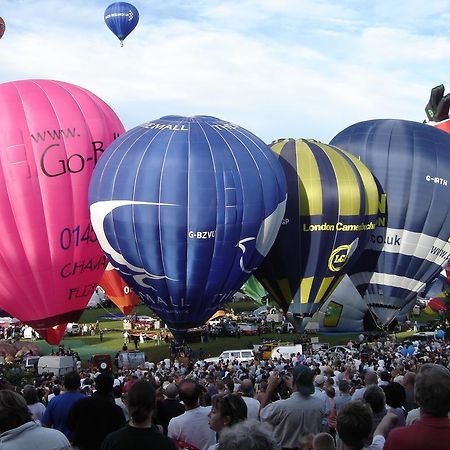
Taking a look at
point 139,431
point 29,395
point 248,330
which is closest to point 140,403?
point 139,431

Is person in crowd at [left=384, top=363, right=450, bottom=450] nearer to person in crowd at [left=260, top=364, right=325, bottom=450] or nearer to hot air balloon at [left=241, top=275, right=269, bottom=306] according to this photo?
person in crowd at [left=260, top=364, right=325, bottom=450]

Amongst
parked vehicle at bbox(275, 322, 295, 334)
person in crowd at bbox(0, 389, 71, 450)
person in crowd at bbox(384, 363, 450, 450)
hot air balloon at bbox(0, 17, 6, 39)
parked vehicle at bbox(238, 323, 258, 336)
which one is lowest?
parked vehicle at bbox(275, 322, 295, 334)

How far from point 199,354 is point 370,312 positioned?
239 inches

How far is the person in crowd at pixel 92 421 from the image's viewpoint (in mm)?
4922

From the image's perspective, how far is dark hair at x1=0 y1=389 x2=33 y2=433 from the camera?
365 cm

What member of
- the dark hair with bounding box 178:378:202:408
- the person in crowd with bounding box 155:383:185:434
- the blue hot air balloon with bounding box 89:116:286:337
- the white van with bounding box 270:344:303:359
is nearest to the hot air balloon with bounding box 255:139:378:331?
the white van with bounding box 270:344:303:359

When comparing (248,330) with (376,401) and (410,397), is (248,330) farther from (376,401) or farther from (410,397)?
(376,401)

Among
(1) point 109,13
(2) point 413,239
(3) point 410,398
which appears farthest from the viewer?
(1) point 109,13

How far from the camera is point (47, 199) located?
56.3ft

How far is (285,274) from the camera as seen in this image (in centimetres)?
2122

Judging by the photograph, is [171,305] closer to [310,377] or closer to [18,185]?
[18,185]

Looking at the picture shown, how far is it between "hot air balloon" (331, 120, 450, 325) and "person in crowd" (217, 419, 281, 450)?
2050 centimetres

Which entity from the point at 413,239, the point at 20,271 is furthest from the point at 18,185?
the point at 413,239

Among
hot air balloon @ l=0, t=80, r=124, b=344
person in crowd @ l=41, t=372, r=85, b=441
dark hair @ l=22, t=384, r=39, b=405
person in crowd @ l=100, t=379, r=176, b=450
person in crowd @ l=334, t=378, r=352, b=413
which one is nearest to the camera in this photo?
person in crowd @ l=100, t=379, r=176, b=450
